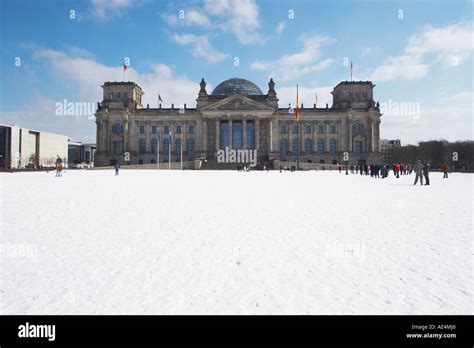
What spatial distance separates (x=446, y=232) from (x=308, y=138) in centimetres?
7522

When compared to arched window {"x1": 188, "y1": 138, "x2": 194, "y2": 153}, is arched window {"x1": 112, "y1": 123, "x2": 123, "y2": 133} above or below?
above

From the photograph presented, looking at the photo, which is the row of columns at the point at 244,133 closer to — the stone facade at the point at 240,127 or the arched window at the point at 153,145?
the stone facade at the point at 240,127

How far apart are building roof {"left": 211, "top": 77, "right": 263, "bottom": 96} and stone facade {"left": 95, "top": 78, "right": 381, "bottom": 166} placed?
5.76 m

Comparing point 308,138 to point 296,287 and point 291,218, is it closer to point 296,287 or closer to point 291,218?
point 291,218

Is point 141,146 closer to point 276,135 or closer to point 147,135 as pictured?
point 147,135

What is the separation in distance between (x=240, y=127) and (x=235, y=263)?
75560mm

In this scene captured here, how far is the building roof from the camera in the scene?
87.2 meters

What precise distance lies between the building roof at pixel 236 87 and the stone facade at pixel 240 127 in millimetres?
5759

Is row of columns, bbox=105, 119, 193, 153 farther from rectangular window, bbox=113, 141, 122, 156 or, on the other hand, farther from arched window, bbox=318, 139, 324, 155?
arched window, bbox=318, 139, 324, 155

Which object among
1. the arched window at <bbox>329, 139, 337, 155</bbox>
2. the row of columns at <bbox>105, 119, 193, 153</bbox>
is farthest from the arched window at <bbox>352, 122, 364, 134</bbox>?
the row of columns at <bbox>105, 119, 193, 153</bbox>

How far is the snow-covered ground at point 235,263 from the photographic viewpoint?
4020mm

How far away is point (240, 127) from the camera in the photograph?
262 ft
